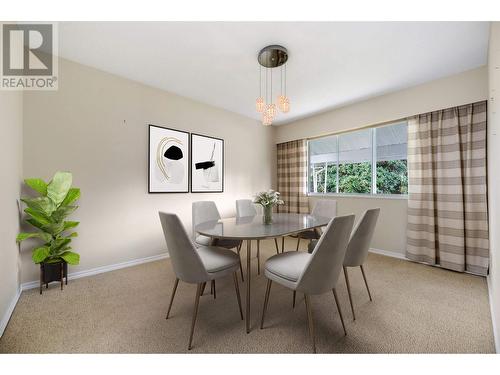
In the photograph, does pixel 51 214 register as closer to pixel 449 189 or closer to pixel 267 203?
pixel 267 203

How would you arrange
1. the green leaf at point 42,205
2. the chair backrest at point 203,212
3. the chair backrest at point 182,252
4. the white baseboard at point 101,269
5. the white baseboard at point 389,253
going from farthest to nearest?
the white baseboard at point 389,253 < the chair backrest at point 203,212 < the white baseboard at point 101,269 < the green leaf at point 42,205 < the chair backrest at point 182,252

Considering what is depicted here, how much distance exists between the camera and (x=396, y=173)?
3334mm

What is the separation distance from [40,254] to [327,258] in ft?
8.41

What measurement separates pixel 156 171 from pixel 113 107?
96cm

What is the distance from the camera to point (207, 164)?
3662mm

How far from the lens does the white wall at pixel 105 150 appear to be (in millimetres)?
2301

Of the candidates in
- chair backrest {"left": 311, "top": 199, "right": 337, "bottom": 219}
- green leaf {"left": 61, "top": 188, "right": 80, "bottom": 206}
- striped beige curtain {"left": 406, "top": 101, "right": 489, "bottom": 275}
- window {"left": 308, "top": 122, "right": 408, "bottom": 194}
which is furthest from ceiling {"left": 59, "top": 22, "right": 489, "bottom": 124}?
chair backrest {"left": 311, "top": 199, "right": 337, "bottom": 219}

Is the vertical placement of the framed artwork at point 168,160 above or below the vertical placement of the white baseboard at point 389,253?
above

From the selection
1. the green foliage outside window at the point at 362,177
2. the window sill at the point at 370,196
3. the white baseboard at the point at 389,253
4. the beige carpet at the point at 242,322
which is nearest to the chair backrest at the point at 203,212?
the beige carpet at the point at 242,322

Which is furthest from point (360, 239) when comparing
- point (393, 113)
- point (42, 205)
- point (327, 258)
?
point (42, 205)

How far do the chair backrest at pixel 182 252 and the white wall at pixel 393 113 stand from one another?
3.08 meters

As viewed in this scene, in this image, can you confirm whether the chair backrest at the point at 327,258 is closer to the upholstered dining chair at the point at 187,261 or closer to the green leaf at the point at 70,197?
the upholstered dining chair at the point at 187,261

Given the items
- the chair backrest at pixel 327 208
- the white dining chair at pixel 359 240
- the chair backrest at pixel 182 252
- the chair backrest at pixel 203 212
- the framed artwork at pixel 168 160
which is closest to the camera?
the chair backrest at pixel 182 252
